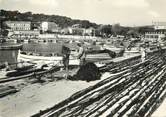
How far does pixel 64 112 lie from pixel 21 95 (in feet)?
4.58

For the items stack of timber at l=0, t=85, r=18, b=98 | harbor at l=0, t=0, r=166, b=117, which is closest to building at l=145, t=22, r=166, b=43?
harbor at l=0, t=0, r=166, b=117

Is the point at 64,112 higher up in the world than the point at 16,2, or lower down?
lower down

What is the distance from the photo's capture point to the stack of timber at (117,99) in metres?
5.48

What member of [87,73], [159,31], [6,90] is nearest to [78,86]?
[87,73]

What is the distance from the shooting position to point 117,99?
6434 millimetres

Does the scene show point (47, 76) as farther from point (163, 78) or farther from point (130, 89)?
point (163, 78)

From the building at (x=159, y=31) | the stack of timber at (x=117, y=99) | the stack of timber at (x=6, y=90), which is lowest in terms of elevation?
the stack of timber at (x=117, y=99)

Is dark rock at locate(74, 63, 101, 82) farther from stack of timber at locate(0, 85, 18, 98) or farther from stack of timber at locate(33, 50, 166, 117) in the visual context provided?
stack of timber at locate(0, 85, 18, 98)

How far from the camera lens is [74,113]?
5402mm

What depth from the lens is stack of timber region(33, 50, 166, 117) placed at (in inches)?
216

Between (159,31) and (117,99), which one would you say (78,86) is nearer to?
(117,99)

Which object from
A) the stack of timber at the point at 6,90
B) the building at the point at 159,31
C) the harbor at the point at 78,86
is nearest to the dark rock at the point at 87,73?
the harbor at the point at 78,86

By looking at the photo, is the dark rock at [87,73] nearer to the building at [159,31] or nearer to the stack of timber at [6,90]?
the stack of timber at [6,90]

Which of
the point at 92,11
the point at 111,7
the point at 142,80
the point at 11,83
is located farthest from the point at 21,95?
the point at 142,80
